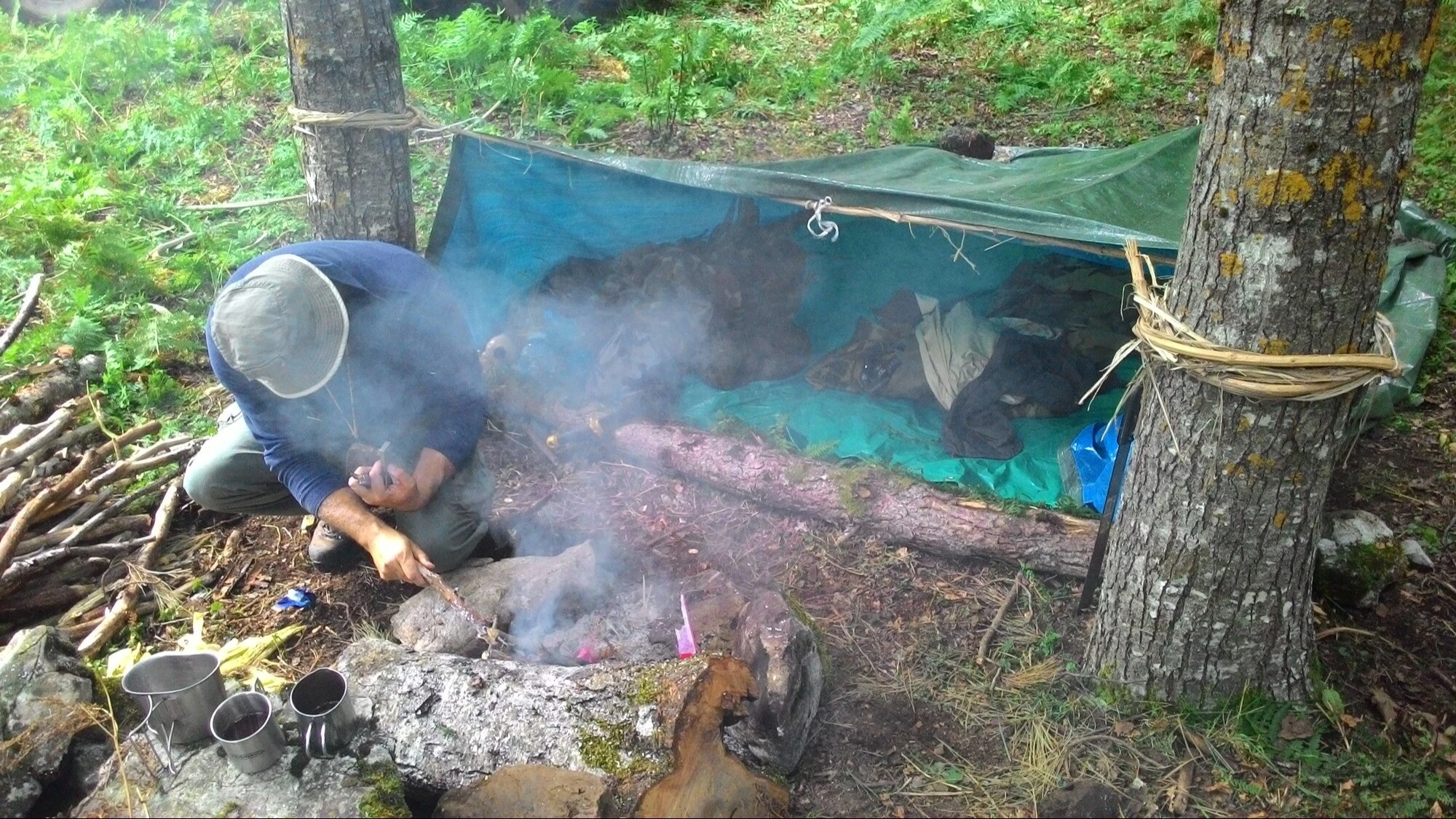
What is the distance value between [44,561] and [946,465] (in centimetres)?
348

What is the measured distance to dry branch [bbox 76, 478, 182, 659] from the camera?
3134mm

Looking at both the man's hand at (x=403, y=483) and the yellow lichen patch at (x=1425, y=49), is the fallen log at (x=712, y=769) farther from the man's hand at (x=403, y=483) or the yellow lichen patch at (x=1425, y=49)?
the yellow lichen patch at (x=1425, y=49)

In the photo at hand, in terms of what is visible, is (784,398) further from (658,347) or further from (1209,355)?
(1209,355)

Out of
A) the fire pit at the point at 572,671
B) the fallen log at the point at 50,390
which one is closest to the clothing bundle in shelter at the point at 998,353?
the fire pit at the point at 572,671

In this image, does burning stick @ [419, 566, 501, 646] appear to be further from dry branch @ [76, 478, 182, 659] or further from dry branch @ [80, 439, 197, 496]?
dry branch @ [80, 439, 197, 496]

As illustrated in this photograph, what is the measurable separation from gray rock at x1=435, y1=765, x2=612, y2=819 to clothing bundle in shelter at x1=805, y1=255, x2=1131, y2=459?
2522 millimetres

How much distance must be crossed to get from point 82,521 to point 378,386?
54.8 inches

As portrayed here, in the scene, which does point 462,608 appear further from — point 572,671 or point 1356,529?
point 1356,529

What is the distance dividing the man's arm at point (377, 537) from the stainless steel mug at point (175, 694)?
0.64 meters

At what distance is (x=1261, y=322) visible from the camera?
2281 mm

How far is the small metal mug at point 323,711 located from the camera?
2.29 metres

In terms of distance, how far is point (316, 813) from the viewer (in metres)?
2.17

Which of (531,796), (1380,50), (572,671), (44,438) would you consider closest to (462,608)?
(572,671)

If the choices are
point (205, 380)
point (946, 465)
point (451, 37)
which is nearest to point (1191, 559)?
point (946, 465)
